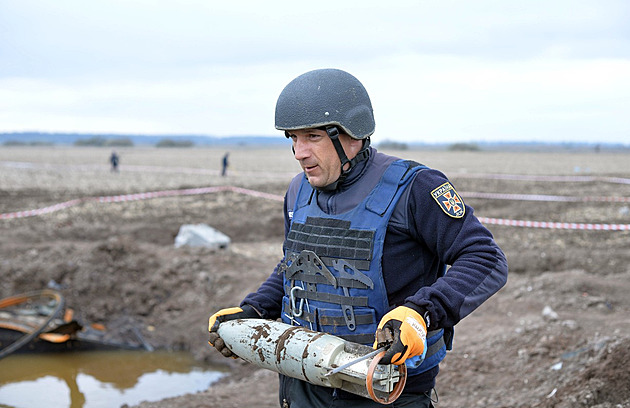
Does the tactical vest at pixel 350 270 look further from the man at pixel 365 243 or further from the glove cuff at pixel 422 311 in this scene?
the glove cuff at pixel 422 311

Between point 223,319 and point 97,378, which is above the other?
point 223,319

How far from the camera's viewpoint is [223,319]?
113 inches

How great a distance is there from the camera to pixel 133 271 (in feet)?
29.7

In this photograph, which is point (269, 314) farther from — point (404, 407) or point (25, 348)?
point (25, 348)

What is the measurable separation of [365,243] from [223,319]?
0.80m

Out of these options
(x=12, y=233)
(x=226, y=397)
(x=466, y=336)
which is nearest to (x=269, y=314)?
(x=226, y=397)


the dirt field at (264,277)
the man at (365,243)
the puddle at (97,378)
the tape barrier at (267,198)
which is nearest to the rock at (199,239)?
the dirt field at (264,277)

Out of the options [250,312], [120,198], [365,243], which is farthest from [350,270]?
[120,198]

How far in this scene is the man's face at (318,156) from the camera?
104 inches

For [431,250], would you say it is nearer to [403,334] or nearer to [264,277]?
[403,334]

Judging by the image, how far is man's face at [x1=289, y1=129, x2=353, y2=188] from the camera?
8.65 ft

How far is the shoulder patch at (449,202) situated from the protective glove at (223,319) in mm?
1040

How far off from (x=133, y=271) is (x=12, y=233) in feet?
15.9

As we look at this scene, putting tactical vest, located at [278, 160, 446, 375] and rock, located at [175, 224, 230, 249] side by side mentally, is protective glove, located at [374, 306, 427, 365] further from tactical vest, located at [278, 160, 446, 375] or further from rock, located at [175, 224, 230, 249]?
rock, located at [175, 224, 230, 249]
